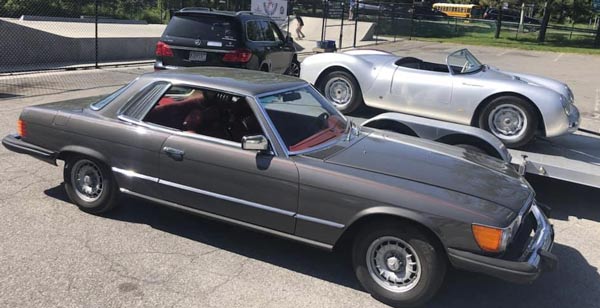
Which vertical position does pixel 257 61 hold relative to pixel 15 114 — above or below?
above

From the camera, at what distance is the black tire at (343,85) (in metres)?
7.16

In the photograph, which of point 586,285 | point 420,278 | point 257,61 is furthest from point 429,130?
point 257,61

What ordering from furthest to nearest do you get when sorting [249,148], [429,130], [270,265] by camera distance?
[429,130] → [270,265] → [249,148]

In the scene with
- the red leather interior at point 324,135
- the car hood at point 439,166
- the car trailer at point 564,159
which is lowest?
the car trailer at point 564,159

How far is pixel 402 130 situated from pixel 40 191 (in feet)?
12.5

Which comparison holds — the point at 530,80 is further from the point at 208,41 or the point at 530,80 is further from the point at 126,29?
the point at 126,29

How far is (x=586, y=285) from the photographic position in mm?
4121

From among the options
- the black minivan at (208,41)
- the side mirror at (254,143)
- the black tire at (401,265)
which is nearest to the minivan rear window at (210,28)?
the black minivan at (208,41)

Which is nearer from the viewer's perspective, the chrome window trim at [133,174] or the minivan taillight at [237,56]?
the chrome window trim at [133,174]

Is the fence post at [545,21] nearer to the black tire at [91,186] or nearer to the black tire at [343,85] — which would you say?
the black tire at [343,85]

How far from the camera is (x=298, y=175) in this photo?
3750 millimetres

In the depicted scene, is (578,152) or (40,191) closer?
(40,191)

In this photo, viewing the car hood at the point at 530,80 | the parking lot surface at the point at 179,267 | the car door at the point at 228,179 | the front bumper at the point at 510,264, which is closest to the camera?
the front bumper at the point at 510,264

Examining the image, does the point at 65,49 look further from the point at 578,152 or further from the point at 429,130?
the point at 578,152
